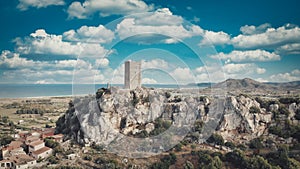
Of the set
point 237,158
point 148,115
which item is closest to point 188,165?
point 237,158

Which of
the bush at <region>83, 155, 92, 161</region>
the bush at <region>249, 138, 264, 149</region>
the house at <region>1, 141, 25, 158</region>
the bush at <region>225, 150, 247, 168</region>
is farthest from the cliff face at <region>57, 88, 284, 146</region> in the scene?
the house at <region>1, 141, 25, 158</region>

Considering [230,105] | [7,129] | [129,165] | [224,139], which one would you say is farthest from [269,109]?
[7,129]

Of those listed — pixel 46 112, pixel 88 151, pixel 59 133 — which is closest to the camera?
pixel 88 151

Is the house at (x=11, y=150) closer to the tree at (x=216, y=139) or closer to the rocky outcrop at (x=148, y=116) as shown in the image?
the rocky outcrop at (x=148, y=116)

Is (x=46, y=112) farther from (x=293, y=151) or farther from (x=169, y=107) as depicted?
(x=293, y=151)

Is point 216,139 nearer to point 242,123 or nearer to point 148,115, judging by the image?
point 242,123

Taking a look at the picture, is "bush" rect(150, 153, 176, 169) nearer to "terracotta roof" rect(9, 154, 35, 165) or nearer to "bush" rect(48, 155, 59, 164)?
"bush" rect(48, 155, 59, 164)

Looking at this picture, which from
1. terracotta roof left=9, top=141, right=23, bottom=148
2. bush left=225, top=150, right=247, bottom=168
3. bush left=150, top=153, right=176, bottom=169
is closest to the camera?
bush left=225, top=150, right=247, bottom=168
